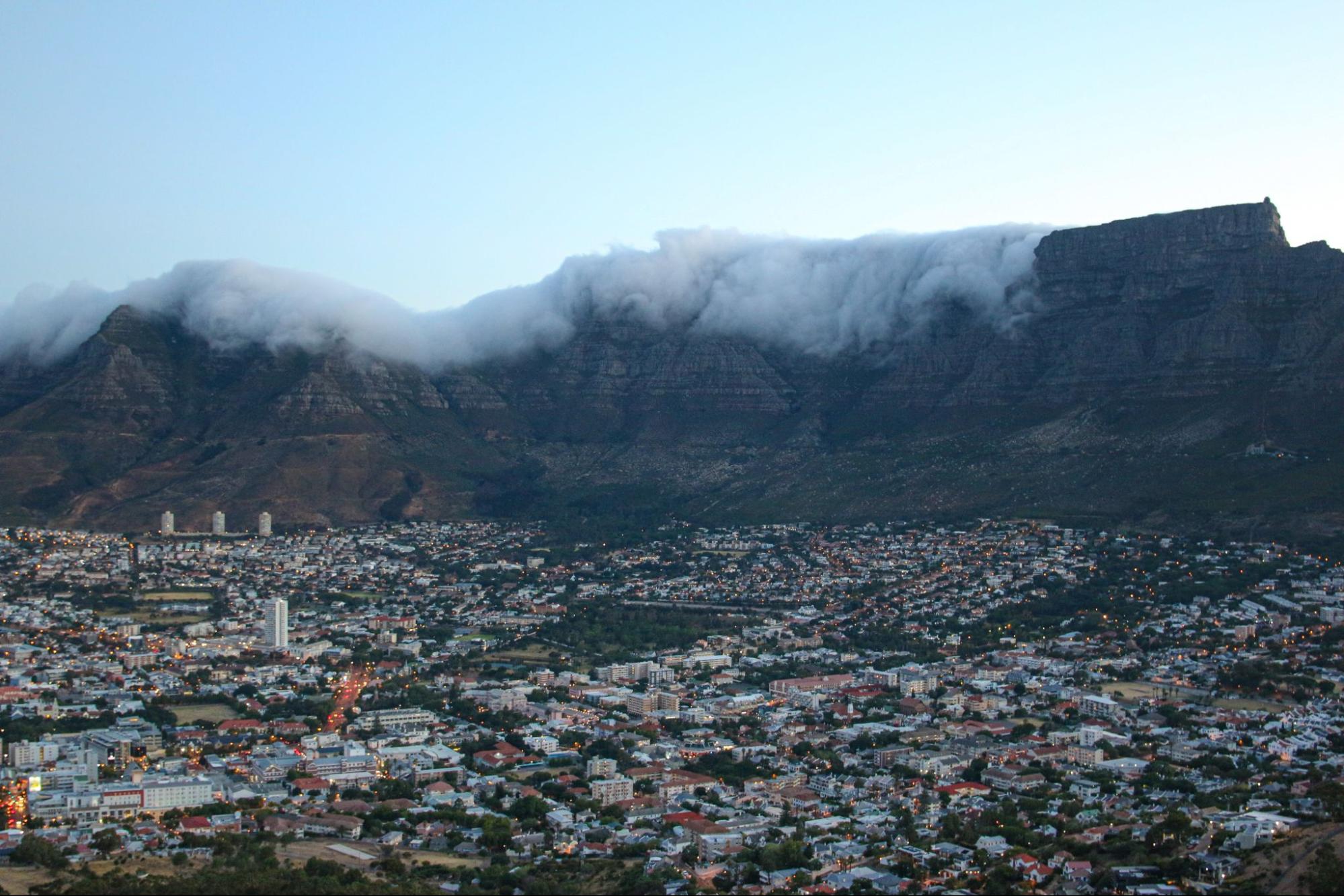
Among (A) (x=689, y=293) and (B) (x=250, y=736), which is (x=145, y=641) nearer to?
(B) (x=250, y=736)

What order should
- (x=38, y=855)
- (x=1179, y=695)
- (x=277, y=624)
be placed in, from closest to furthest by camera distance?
1. (x=38, y=855)
2. (x=1179, y=695)
3. (x=277, y=624)

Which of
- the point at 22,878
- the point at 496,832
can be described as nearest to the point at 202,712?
the point at 496,832

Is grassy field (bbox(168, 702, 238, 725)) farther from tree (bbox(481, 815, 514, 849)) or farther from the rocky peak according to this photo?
the rocky peak

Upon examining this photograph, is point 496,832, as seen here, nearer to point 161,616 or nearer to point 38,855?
point 38,855

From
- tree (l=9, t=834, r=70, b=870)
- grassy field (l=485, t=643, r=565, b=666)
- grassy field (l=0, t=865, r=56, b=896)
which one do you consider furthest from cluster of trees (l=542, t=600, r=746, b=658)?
grassy field (l=0, t=865, r=56, b=896)

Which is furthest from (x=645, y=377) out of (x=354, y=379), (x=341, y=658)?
(x=341, y=658)

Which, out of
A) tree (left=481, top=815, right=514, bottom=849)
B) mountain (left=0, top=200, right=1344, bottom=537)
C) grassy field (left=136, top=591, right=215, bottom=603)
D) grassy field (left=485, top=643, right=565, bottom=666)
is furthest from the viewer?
mountain (left=0, top=200, right=1344, bottom=537)

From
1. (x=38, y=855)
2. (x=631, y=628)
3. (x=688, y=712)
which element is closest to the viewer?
(x=38, y=855)
